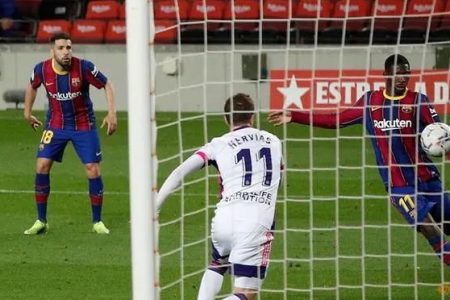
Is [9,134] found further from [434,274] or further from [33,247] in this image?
[434,274]

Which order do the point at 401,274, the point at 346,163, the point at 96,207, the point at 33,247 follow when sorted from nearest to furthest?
the point at 401,274 < the point at 33,247 < the point at 96,207 < the point at 346,163

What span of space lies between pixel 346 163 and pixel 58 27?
1023 cm

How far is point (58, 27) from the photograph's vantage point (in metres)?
24.8

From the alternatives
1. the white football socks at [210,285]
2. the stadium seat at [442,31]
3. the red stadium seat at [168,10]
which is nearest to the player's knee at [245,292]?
the white football socks at [210,285]

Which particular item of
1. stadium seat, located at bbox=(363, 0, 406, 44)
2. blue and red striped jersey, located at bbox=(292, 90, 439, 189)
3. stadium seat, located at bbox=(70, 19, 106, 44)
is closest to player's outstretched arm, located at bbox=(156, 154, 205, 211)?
blue and red striped jersey, located at bbox=(292, 90, 439, 189)

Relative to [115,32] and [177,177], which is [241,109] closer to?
[177,177]

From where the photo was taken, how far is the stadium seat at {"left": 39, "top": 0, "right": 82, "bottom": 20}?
2609 cm

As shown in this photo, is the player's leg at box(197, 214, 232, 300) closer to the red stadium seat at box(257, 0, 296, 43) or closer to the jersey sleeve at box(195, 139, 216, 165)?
the jersey sleeve at box(195, 139, 216, 165)

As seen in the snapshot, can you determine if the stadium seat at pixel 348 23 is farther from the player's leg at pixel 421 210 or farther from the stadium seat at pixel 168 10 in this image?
the player's leg at pixel 421 210

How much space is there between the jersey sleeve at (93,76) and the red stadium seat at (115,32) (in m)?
12.0

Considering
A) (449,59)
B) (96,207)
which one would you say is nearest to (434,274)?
(96,207)

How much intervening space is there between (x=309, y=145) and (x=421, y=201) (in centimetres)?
360

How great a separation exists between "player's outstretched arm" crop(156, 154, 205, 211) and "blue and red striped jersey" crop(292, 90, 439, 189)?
6.46ft

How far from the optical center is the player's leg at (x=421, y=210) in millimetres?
9672
